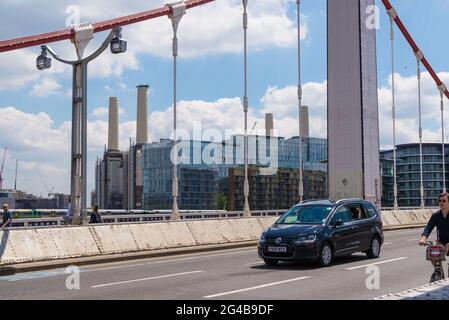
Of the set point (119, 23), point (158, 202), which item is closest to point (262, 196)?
point (158, 202)

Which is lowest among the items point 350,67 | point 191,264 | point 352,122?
point 191,264

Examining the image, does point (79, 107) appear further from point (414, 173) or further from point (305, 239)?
point (414, 173)

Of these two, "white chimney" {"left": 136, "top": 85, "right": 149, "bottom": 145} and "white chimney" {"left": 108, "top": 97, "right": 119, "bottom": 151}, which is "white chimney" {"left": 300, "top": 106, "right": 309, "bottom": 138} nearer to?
"white chimney" {"left": 136, "top": 85, "right": 149, "bottom": 145}

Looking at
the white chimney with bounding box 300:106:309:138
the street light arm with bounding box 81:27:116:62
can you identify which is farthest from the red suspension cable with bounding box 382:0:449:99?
the white chimney with bounding box 300:106:309:138

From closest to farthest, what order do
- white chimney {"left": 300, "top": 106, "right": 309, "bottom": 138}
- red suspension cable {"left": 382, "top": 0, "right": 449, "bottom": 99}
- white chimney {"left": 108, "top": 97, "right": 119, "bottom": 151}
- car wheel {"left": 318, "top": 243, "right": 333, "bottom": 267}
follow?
car wheel {"left": 318, "top": 243, "right": 333, "bottom": 267} → red suspension cable {"left": 382, "top": 0, "right": 449, "bottom": 99} → white chimney {"left": 108, "top": 97, "right": 119, "bottom": 151} → white chimney {"left": 300, "top": 106, "right": 309, "bottom": 138}

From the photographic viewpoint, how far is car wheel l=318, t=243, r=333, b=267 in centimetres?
1599

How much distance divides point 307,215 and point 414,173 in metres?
147

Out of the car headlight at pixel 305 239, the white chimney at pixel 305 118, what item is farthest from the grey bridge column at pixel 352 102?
the white chimney at pixel 305 118

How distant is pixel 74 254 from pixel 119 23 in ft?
45.9

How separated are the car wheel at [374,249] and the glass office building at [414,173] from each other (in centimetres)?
13713

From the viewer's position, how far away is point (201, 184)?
449ft

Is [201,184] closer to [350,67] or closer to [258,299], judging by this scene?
[350,67]

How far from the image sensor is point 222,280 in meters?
13.6

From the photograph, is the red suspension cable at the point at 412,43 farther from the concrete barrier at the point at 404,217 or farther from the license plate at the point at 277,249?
the license plate at the point at 277,249
